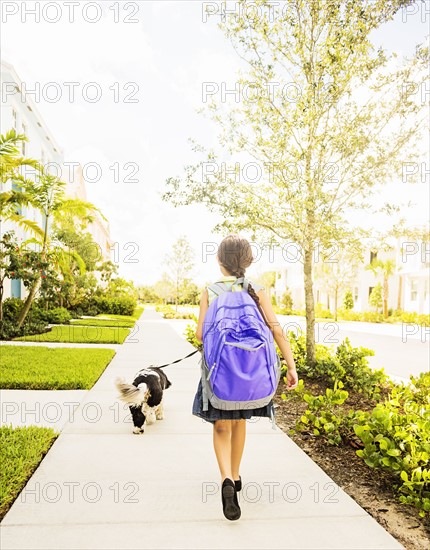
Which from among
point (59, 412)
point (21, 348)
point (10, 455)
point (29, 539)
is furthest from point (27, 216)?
point (29, 539)

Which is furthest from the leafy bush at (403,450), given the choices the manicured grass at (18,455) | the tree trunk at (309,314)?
the tree trunk at (309,314)

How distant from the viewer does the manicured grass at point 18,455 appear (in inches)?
133

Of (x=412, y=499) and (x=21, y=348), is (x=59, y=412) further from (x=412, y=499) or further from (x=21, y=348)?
(x=21, y=348)

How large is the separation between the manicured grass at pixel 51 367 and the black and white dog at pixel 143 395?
2212 millimetres

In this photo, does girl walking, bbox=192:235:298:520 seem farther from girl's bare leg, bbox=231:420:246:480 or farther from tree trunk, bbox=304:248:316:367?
tree trunk, bbox=304:248:316:367

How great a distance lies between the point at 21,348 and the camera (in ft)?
34.6

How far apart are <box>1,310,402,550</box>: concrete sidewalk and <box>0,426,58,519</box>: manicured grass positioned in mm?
88

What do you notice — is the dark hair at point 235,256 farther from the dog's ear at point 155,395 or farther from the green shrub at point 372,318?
the green shrub at point 372,318

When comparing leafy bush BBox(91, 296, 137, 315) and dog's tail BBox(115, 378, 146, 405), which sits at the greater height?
dog's tail BBox(115, 378, 146, 405)

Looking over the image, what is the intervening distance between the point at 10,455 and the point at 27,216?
1966 cm

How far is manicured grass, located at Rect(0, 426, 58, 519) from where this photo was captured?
11.1 ft

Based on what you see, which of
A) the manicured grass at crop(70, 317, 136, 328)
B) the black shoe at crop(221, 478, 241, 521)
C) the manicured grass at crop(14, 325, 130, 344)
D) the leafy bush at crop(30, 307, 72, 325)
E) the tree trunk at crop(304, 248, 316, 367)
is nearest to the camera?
the black shoe at crop(221, 478, 241, 521)

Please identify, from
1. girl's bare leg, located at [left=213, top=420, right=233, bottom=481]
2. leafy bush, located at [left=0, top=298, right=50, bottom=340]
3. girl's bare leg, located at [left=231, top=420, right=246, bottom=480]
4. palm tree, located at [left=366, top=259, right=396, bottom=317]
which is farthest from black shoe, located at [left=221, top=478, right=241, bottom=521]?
palm tree, located at [left=366, top=259, right=396, bottom=317]

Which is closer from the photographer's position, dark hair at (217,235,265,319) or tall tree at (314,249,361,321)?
dark hair at (217,235,265,319)
